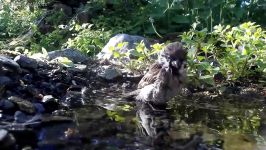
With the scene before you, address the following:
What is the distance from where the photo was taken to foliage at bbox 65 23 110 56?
7.41 m

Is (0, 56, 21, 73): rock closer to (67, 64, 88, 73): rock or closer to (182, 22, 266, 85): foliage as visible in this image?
(67, 64, 88, 73): rock

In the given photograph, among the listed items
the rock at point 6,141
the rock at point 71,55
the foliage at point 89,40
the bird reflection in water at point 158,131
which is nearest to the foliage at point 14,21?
the foliage at point 89,40

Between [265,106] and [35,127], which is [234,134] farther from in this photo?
[35,127]

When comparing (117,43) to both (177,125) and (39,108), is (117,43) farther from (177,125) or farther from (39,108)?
(177,125)

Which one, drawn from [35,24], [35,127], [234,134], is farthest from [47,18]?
[234,134]

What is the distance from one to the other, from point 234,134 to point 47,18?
5300 millimetres

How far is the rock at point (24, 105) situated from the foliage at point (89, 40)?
2.48 m

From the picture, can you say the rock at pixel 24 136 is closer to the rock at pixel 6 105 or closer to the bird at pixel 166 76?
the rock at pixel 6 105

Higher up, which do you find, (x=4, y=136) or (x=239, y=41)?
(x=239, y=41)

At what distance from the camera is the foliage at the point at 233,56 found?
5.89 metres

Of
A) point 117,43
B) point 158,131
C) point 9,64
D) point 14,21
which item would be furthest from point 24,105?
point 14,21

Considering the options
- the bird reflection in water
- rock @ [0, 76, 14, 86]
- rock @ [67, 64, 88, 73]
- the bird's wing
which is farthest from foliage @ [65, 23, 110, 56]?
the bird reflection in water

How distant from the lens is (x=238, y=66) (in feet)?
20.0

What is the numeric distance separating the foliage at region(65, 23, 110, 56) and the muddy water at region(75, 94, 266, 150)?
196cm
